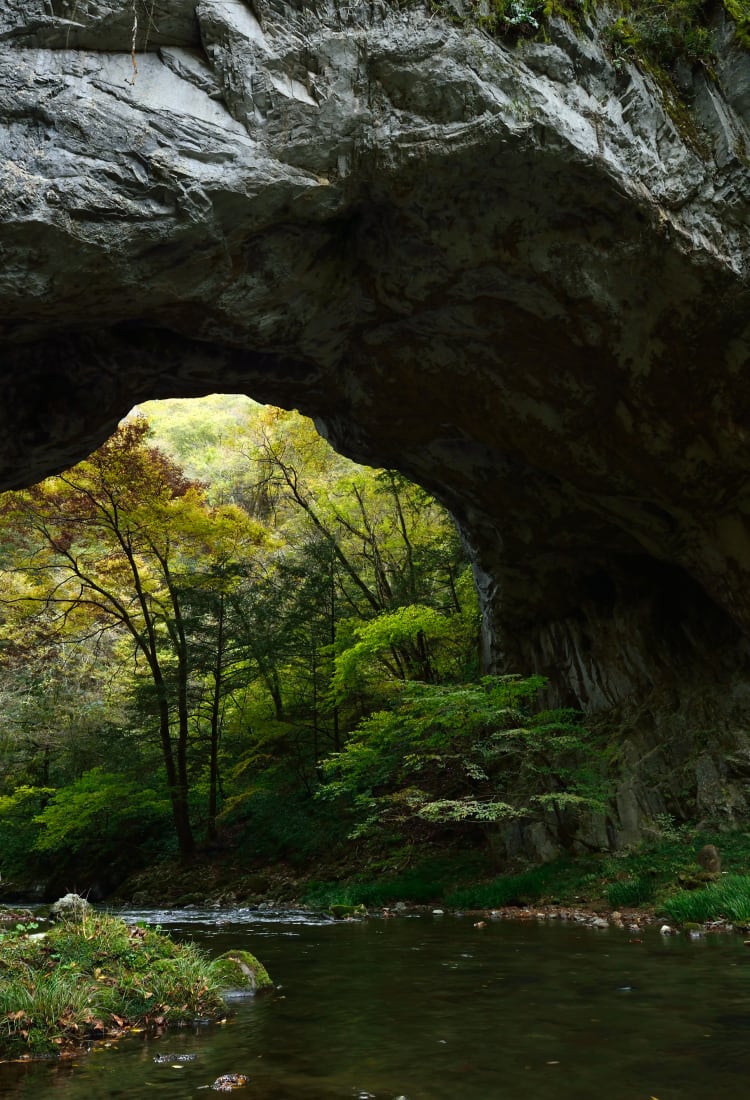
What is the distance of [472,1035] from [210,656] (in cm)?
1389

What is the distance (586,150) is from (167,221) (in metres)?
4.14

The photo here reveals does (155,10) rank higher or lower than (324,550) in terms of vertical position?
higher

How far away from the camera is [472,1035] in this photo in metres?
4.10

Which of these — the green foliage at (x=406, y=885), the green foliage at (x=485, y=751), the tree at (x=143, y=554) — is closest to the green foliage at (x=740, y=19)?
the green foliage at (x=485, y=751)

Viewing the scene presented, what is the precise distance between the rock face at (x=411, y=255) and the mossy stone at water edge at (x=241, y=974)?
19.1 feet

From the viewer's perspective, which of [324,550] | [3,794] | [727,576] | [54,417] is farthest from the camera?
[3,794]

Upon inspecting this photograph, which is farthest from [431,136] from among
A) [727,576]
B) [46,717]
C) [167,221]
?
[46,717]

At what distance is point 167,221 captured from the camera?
723cm

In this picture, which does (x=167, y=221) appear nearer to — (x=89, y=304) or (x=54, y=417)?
(x=89, y=304)

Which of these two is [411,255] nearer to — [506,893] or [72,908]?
[72,908]

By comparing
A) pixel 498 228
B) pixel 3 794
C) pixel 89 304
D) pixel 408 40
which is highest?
pixel 408 40

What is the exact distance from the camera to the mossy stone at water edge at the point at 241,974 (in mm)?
5449

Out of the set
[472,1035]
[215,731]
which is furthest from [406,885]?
[472,1035]

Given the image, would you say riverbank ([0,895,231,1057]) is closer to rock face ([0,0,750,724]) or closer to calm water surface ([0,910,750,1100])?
calm water surface ([0,910,750,1100])
